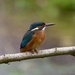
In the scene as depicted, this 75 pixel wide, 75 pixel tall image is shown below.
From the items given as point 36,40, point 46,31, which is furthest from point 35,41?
point 46,31

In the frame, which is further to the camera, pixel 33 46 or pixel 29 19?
pixel 29 19

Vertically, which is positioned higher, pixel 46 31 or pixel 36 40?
pixel 36 40

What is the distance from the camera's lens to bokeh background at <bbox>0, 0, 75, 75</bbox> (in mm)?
5816

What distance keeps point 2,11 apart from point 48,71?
3074 millimetres

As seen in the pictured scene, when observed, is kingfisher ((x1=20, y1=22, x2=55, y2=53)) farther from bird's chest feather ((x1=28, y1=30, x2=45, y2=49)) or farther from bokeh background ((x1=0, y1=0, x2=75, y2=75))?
bokeh background ((x1=0, y1=0, x2=75, y2=75))

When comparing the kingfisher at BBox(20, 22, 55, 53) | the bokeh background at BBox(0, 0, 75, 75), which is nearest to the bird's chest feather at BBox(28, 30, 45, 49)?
the kingfisher at BBox(20, 22, 55, 53)

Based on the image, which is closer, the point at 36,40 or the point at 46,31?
the point at 36,40

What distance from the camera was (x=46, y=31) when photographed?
7523mm

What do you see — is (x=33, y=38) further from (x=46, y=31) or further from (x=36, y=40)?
(x=46, y=31)

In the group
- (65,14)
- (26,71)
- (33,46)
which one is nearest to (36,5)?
(65,14)

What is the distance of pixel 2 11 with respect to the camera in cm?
843

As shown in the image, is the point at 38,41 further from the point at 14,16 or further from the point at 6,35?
the point at 14,16

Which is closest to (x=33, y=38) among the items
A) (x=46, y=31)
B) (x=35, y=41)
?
(x=35, y=41)

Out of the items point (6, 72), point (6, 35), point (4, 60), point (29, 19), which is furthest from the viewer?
point (29, 19)
